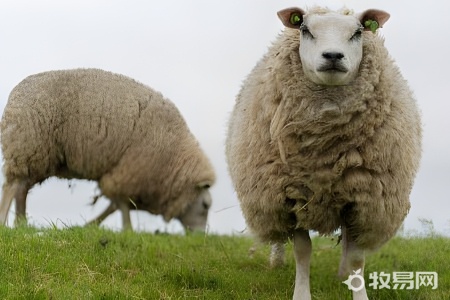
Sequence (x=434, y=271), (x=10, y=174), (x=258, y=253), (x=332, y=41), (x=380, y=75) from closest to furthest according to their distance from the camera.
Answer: (x=332, y=41)
(x=380, y=75)
(x=434, y=271)
(x=258, y=253)
(x=10, y=174)

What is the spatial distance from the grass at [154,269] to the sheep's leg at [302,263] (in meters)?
0.40

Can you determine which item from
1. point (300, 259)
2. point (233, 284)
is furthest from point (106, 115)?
point (300, 259)

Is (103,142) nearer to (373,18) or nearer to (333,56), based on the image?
(373,18)

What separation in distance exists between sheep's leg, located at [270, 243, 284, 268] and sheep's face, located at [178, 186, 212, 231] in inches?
158

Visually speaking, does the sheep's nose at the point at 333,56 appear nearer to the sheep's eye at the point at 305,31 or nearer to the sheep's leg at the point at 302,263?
the sheep's eye at the point at 305,31

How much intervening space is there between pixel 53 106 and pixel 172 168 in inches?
85.8

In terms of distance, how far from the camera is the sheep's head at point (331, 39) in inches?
169

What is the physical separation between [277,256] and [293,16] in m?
3.06

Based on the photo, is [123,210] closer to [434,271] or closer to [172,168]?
[172,168]

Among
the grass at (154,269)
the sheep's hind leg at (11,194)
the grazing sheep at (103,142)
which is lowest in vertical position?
the grass at (154,269)

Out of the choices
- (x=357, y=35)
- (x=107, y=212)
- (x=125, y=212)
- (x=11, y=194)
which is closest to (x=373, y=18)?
(x=357, y=35)

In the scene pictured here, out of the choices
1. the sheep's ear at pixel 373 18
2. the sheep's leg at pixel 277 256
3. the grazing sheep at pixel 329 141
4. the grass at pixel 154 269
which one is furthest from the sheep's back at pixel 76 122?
the sheep's ear at pixel 373 18

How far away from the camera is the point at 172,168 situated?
34.1 feet

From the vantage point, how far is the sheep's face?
36.1 feet
